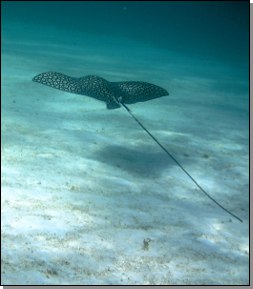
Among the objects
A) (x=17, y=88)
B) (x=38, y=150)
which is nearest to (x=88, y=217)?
(x=38, y=150)

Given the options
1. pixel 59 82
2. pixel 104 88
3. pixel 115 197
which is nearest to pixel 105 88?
pixel 104 88

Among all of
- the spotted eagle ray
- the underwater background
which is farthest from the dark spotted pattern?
the underwater background

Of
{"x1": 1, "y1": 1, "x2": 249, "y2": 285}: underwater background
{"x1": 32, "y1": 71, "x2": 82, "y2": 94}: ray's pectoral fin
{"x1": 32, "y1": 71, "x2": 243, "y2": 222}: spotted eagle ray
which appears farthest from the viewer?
{"x1": 32, "y1": 71, "x2": 82, "y2": 94}: ray's pectoral fin

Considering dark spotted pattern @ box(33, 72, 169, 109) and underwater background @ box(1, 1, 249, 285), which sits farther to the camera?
dark spotted pattern @ box(33, 72, 169, 109)

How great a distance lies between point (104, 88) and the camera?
28.4ft

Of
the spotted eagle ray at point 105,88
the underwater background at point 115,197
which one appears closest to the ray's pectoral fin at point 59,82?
the spotted eagle ray at point 105,88

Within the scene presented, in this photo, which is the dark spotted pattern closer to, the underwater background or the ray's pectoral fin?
the ray's pectoral fin

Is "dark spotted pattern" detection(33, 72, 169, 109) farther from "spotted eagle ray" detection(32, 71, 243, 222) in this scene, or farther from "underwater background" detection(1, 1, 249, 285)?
"underwater background" detection(1, 1, 249, 285)

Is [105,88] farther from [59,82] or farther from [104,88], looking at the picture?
[59,82]

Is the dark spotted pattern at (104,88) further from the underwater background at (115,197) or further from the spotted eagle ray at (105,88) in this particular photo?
the underwater background at (115,197)

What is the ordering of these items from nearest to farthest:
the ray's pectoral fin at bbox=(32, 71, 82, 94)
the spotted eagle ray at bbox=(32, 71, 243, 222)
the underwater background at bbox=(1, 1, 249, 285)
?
the underwater background at bbox=(1, 1, 249, 285), the spotted eagle ray at bbox=(32, 71, 243, 222), the ray's pectoral fin at bbox=(32, 71, 82, 94)

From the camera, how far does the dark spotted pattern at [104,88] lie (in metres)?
8.66

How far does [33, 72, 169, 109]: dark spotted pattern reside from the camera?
28.4 feet

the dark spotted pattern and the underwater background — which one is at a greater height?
the dark spotted pattern
